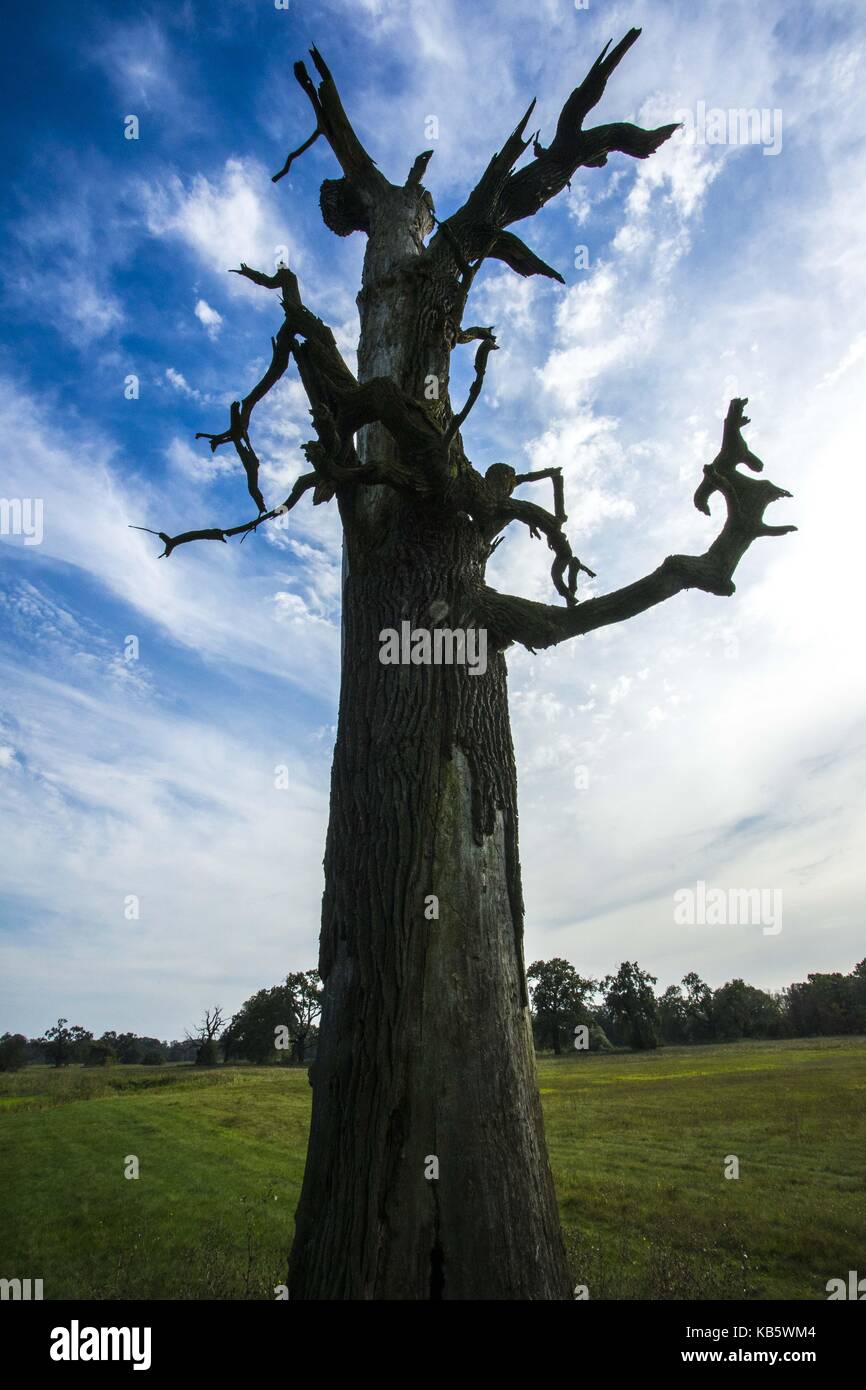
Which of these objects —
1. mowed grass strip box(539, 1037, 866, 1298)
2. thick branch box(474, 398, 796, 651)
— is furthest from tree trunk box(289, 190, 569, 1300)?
mowed grass strip box(539, 1037, 866, 1298)

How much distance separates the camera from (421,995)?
11.0 feet

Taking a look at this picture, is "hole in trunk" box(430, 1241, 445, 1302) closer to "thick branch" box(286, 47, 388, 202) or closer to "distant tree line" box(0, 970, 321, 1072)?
"thick branch" box(286, 47, 388, 202)

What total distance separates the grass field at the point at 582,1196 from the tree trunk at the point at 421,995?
766 cm

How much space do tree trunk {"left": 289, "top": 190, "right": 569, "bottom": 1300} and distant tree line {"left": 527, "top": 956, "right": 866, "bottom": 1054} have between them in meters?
94.0

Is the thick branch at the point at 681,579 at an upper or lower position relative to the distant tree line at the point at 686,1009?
upper

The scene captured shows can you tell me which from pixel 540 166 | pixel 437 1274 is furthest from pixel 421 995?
pixel 540 166

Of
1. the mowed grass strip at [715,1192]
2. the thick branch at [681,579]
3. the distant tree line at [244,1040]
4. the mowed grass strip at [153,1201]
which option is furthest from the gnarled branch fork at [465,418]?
the distant tree line at [244,1040]

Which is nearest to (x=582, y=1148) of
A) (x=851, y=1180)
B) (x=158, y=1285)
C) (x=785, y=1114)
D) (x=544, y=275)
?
(x=851, y=1180)

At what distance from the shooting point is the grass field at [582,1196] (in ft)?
32.0

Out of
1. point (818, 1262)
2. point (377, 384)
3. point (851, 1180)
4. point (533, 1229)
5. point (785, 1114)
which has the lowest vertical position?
point (785, 1114)

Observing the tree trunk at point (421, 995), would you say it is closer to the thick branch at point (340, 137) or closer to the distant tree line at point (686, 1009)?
the thick branch at point (340, 137)
